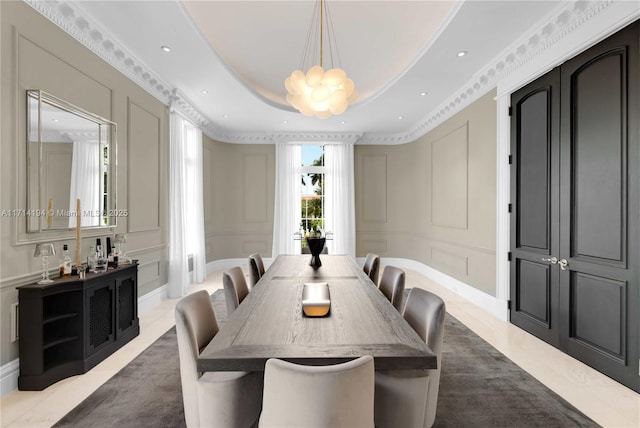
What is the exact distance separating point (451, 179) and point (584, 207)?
8.57ft

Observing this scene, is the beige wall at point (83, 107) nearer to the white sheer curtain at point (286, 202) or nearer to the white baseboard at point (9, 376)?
the white baseboard at point (9, 376)

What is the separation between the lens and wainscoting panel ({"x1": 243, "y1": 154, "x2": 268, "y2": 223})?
23.1 ft

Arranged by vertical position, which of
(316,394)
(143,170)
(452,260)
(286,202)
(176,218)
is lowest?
(452,260)

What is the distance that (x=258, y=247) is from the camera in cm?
708

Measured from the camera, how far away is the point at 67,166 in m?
2.68

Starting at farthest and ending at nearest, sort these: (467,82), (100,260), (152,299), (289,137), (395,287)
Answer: (289,137) → (467,82) → (152,299) → (100,260) → (395,287)

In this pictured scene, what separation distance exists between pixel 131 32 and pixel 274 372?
3.58 metres

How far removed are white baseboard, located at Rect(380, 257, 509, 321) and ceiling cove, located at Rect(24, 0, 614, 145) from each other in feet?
9.15

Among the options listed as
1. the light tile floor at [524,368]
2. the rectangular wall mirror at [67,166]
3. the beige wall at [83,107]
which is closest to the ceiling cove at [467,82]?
the beige wall at [83,107]

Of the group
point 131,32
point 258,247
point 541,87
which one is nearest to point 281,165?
point 258,247

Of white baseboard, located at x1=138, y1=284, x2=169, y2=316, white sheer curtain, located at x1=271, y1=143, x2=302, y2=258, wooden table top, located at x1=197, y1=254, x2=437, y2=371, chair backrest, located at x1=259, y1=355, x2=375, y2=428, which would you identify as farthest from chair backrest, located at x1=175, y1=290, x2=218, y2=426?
white sheer curtain, located at x1=271, y1=143, x2=302, y2=258

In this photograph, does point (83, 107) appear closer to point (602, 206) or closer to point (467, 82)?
point (467, 82)

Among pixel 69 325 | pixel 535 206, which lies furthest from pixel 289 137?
pixel 69 325

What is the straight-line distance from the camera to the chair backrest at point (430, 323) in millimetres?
1462
